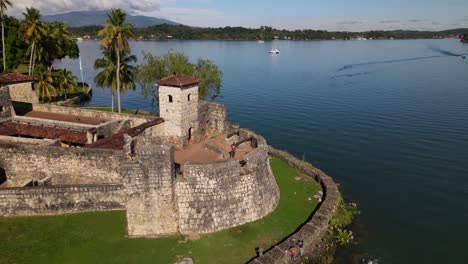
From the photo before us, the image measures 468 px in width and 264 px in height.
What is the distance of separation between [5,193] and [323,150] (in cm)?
2923

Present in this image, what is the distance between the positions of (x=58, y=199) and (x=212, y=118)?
14.3 metres

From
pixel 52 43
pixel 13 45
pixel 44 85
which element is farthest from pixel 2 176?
pixel 13 45

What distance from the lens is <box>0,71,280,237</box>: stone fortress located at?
62.7ft

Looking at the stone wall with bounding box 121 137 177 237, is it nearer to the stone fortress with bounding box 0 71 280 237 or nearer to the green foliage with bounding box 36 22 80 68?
the stone fortress with bounding box 0 71 280 237

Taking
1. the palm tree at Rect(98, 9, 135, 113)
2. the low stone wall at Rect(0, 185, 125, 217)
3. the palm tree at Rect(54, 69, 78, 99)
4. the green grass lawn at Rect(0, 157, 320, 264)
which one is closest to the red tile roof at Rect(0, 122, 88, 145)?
the low stone wall at Rect(0, 185, 125, 217)

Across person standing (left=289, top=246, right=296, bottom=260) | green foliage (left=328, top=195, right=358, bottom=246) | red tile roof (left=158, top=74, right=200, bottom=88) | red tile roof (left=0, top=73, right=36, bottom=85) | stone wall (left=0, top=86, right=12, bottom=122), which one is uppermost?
red tile roof (left=158, top=74, right=200, bottom=88)

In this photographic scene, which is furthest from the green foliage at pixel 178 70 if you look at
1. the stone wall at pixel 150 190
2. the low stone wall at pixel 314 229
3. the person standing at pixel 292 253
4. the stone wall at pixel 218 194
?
the person standing at pixel 292 253

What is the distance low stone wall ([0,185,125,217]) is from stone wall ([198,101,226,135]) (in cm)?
1075

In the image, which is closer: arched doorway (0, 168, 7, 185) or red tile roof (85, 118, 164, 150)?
arched doorway (0, 168, 7, 185)

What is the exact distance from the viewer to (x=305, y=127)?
152 feet

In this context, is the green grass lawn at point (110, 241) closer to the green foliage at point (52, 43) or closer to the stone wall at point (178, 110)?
the stone wall at point (178, 110)

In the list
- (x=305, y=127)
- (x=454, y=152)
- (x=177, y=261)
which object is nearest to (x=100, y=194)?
(x=177, y=261)

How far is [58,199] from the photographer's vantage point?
21000mm

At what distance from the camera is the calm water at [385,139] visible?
23.8 meters
